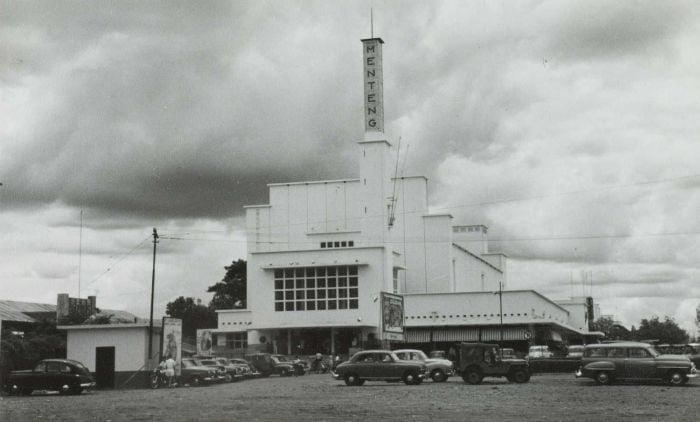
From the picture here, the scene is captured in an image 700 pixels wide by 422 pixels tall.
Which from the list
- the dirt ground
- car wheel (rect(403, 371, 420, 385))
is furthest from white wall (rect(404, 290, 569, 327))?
the dirt ground

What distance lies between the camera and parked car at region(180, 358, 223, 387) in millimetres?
40719

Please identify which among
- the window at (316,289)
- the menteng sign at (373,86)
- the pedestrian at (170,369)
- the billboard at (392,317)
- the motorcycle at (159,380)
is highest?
the menteng sign at (373,86)

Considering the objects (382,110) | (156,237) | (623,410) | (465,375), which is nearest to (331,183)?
(382,110)

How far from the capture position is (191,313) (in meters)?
115

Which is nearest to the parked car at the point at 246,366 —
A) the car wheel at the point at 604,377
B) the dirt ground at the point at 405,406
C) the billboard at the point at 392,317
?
the billboard at the point at 392,317

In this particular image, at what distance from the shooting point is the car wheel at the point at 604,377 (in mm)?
33438

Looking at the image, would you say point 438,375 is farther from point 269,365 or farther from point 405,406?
point 269,365

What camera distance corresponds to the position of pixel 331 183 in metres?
78.4

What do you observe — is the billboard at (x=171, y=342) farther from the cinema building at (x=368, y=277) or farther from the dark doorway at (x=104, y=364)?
the cinema building at (x=368, y=277)

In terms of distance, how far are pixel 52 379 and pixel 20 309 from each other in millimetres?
54197

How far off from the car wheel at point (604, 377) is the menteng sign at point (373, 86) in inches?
1674

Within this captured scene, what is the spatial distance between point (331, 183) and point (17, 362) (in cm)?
3582

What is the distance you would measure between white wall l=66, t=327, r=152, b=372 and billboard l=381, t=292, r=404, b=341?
22785 millimetres

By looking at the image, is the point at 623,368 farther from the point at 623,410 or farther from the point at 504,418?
the point at 504,418
